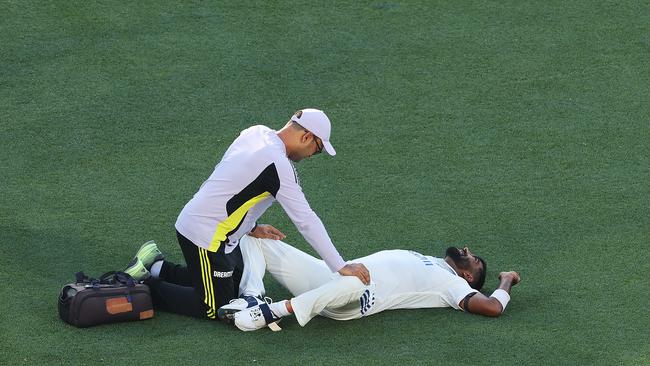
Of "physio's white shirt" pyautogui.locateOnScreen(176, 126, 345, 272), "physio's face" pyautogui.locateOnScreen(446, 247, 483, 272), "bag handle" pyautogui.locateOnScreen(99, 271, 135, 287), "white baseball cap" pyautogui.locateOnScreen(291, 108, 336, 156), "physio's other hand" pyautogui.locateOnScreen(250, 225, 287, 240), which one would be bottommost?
"physio's face" pyautogui.locateOnScreen(446, 247, 483, 272)

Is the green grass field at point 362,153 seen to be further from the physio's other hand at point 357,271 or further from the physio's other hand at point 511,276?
→ the physio's other hand at point 357,271

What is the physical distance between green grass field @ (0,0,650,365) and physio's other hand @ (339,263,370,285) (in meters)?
0.35

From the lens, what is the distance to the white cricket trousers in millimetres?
6555

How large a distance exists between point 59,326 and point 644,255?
3710mm

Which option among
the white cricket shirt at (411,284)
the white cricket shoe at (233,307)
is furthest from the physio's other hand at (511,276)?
the white cricket shoe at (233,307)

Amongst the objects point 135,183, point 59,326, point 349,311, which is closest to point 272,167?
point 349,311

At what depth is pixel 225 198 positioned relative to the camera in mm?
6582

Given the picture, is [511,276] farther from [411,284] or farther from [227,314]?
[227,314]

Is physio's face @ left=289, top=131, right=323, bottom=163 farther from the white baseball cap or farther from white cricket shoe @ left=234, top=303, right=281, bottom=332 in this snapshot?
white cricket shoe @ left=234, top=303, right=281, bottom=332

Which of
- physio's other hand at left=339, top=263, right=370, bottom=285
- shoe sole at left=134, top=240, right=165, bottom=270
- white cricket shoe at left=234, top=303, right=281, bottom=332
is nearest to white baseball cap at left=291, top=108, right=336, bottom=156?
physio's other hand at left=339, top=263, right=370, bottom=285

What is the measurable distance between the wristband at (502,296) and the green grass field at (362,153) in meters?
0.14

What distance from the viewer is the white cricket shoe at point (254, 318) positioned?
21.6 ft

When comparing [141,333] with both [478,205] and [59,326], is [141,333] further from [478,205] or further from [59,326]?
[478,205]

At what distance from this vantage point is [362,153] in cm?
895
